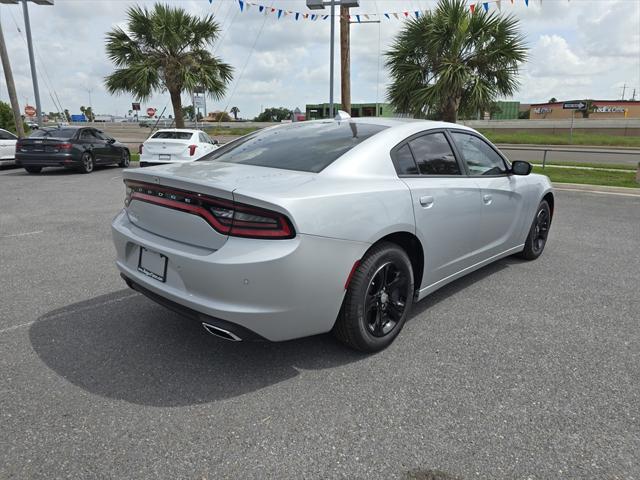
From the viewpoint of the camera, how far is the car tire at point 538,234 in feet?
16.2

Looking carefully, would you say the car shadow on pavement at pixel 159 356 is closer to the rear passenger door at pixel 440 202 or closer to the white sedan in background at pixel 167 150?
the rear passenger door at pixel 440 202

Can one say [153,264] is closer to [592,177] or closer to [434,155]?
[434,155]

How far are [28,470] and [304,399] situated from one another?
50.0 inches

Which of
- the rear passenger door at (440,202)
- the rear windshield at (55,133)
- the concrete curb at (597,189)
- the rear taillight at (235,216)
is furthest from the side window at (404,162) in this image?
the rear windshield at (55,133)

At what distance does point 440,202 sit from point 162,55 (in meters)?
17.9

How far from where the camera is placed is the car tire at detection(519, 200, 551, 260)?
493 centimetres

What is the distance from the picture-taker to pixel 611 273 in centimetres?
471

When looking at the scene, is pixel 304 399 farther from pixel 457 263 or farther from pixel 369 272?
pixel 457 263

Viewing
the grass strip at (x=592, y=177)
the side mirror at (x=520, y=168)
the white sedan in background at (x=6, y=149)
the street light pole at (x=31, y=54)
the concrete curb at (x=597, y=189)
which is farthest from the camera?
the street light pole at (x=31, y=54)

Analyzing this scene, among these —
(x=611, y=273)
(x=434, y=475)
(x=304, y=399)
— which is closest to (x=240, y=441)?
(x=304, y=399)

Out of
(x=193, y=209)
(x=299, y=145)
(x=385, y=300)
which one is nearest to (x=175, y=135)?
(x=299, y=145)

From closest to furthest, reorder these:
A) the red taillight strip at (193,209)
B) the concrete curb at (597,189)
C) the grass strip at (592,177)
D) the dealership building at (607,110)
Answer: the red taillight strip at (193,209) → the concrete curb at (597,189) → the grass strip at (592,177) → the dealership building at (607,110)

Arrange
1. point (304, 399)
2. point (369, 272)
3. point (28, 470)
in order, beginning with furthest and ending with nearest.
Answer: point (369, 272) → point (304, 399) → point (28, 470)

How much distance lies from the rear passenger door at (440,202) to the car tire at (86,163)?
41.0 feet
